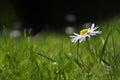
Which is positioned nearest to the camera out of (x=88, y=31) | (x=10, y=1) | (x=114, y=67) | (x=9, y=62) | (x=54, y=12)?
(x=114, y=67)

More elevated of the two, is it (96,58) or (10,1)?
(10,1)

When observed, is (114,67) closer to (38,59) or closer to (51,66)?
(51,66)

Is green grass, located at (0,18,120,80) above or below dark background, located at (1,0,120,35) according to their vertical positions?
below

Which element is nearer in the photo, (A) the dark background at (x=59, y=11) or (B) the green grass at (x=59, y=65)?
(B) the green grass at (x=59, y=65)

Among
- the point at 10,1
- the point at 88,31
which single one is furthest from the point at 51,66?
the point at 10,1

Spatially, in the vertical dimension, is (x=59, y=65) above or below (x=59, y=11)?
below

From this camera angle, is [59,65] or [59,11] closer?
[59,65]

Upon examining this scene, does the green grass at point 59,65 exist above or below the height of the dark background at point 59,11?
below

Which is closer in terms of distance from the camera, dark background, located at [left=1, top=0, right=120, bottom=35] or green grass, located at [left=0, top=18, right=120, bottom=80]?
green grass, located at [left=0, top=18, right=120, bottom=80]
